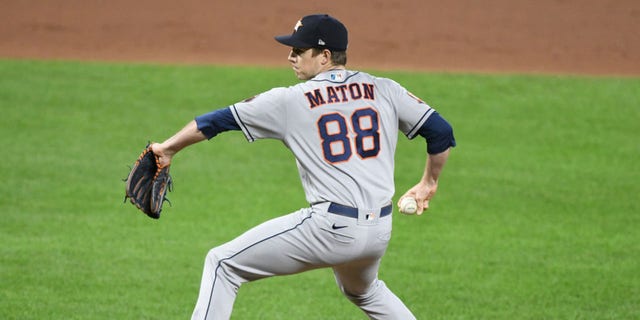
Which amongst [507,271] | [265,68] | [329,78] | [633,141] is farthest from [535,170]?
[329,78]

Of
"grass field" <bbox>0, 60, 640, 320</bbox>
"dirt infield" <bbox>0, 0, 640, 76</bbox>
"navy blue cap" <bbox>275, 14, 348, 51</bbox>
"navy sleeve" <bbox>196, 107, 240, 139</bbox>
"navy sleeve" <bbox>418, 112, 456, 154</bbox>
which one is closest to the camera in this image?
"navy sleeve" <bbox>196, 107, 240, 139</bbox>

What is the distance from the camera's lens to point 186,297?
748 cm

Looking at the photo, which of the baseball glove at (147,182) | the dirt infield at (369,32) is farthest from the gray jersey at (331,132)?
the dirt infield at (369,32)

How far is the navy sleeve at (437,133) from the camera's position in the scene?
528 cm

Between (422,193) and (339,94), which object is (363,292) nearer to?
(422,193)

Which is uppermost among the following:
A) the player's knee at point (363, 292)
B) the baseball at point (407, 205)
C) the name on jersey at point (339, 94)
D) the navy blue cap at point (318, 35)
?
the navy blue cap at point (318, 35)

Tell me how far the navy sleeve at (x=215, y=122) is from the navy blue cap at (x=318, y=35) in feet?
1.61

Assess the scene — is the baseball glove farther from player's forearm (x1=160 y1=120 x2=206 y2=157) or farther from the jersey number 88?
the jersey number 88

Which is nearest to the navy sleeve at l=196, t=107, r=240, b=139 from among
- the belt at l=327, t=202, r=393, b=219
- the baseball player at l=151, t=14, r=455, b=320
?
the baseball player at l=151, t=14, r=455, b=320

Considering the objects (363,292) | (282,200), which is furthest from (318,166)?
(282,200)

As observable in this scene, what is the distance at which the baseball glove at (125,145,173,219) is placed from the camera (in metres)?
5.22

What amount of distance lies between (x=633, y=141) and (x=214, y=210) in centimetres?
599

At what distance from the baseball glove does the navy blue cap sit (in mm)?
922

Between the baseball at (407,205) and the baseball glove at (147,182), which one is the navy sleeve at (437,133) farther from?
the baseball glove at (147,182)
